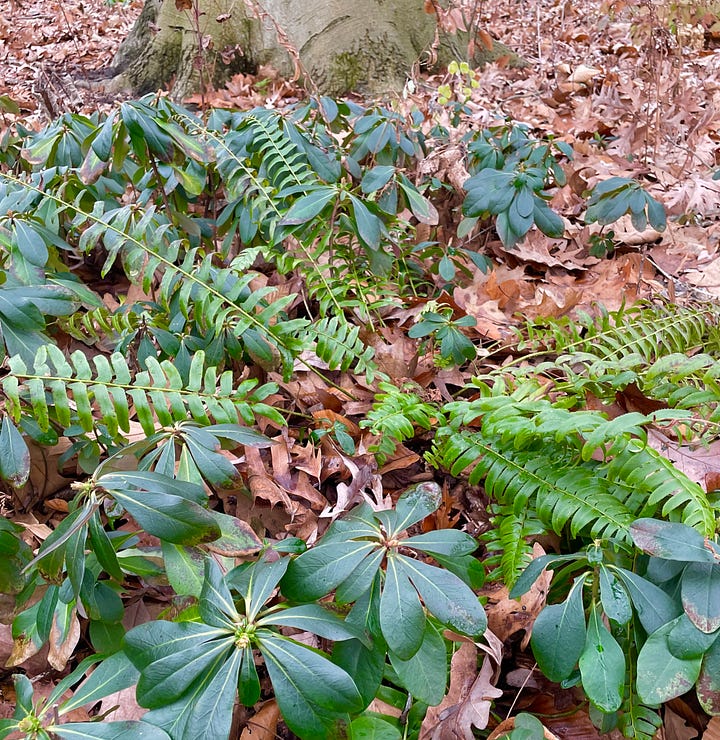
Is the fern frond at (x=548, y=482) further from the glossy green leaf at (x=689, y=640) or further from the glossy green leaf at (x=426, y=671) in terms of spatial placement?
the glossy green leaf at (x=426, y=671)

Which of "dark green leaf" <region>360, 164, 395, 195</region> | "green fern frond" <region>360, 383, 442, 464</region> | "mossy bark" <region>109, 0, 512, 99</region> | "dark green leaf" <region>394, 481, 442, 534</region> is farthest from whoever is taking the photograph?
"mossy bark" <region>109, 0, 512, 99</region>

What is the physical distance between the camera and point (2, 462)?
121 centimetres

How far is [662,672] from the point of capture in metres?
0.95

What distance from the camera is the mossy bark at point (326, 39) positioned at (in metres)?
3.98

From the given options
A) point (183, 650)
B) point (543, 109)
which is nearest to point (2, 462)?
point (183, 650)

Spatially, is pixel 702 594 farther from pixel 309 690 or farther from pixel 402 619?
pixel 309 690

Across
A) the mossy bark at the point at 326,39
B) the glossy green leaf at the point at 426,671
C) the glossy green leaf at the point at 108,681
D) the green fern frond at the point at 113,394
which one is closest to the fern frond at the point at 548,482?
the glossy green leaf at the point at 426,671

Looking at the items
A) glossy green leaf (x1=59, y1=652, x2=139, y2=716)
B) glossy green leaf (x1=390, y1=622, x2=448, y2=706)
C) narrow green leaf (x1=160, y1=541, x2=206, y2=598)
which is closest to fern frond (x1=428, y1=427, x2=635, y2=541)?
glossy green leaf (x1=390, y1=622, x2=448, y2=706)

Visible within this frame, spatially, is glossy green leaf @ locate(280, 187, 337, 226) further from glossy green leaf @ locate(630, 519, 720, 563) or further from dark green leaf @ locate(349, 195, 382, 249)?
glossy green leaf @ locate(630, 519, 720, 563)

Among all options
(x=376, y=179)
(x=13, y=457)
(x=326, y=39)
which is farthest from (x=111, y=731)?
(x=326, y=39)

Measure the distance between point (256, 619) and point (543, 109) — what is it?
4.09 meters

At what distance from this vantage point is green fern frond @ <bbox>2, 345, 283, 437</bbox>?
129cm

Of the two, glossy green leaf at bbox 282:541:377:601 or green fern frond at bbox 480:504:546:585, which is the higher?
glossy green leaf at bbox 282:541:377:601

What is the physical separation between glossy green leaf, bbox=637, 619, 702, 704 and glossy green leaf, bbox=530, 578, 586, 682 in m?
0.10
